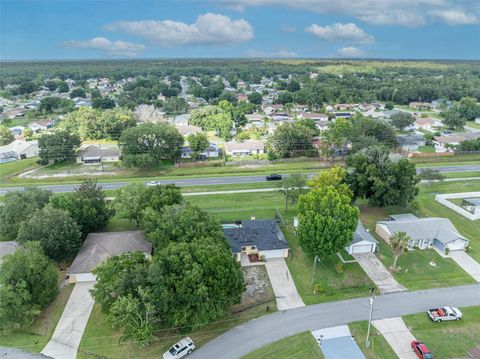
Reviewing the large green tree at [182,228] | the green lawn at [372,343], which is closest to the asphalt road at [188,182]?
the large green tree at [182,228]

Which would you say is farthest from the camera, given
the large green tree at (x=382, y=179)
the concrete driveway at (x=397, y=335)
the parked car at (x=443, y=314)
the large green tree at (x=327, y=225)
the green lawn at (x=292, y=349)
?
the large green tree at (x=382, y=179)

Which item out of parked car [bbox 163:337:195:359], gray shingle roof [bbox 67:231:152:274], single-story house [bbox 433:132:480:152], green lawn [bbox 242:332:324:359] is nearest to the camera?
parked car [bbox 163:337:195:359]

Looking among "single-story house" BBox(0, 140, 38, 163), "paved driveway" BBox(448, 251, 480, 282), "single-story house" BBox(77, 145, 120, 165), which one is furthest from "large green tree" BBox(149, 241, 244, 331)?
"single-story house" BBox(0, 140, 38, 163)

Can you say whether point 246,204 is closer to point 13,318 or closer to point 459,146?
point 13,318

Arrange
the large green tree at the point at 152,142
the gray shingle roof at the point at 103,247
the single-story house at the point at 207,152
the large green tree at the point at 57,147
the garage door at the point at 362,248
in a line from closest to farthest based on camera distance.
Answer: the gray shingle roof at the point at 103,247 → the garage door at the point at 362,248 → the large green tree at the point at 152,142 → the large green tree at the point at 57,147 → the single-story house at the point at 207,152

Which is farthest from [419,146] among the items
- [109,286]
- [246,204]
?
[109,286]

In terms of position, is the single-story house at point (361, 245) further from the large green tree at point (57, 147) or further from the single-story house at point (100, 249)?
the large green tree at point (57, 147)

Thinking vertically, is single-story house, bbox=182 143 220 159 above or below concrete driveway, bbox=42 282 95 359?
above

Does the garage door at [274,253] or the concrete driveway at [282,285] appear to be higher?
the garage door at [274,253]

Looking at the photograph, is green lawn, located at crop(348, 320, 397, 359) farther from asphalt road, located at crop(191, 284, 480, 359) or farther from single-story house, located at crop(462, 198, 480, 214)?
single-story house, located at crop(462, 198, 480, 214)
